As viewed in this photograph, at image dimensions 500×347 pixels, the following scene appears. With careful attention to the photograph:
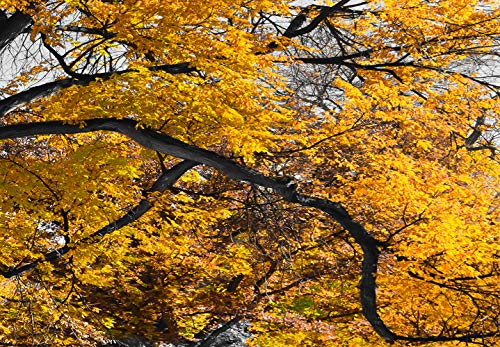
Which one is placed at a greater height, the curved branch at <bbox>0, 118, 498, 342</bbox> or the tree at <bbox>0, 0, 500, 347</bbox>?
the tree at <bbox>0, 0, 500, 347</bbox>

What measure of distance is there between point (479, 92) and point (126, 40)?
5633 millimetres

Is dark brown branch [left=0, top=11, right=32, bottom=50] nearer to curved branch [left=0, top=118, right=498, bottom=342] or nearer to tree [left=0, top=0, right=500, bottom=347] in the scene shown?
tree [left=0, top=0, right=500, bottom=347]

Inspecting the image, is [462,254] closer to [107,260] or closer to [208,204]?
[208,204]

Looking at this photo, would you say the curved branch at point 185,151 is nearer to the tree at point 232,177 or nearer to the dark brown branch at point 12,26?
the tree at point 232,177

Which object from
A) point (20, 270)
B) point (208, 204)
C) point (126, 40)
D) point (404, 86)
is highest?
point (404, 86)

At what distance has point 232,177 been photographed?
7555mm

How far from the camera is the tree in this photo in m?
7.45

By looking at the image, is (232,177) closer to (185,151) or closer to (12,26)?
(185,151)

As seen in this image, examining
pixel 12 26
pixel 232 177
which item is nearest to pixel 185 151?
pixel 232 177

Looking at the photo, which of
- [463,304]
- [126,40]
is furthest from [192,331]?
[126,40]

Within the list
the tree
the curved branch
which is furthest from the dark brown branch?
the curved branch

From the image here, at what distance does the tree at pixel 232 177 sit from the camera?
24.5 ft

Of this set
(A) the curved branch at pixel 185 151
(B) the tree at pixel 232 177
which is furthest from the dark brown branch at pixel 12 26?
(A) the curved branch at pixel 185 151

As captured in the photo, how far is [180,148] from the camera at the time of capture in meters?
7.41
